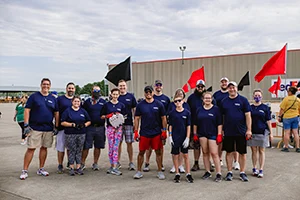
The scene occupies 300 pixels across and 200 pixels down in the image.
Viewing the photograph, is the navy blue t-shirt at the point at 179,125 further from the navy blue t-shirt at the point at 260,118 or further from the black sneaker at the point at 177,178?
the navy blue t-shirt at the point at 260,118

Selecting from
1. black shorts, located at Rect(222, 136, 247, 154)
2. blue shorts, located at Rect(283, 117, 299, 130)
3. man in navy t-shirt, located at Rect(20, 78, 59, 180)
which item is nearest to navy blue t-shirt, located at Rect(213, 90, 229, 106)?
black shorts, located at Rect(222, 136, 247, 154)

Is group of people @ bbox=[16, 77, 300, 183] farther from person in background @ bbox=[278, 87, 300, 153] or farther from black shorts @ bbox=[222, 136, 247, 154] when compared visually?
person in background @ bbox=[278, 87, 300, 153]

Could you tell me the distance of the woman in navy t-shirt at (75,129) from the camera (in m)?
6.52

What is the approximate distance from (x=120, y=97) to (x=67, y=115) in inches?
54.9

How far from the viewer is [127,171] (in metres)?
7.03

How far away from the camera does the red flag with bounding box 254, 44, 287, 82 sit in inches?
423

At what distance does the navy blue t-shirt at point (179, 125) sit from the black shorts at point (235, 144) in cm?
87

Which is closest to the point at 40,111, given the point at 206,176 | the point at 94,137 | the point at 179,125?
the point at 94,137

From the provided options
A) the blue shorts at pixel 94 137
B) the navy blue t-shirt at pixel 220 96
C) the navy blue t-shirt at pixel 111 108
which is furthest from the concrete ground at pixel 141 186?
the navy blue t-shirt at pixel 220 96

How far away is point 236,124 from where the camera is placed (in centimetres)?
605

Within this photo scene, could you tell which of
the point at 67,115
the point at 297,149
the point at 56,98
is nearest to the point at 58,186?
the point at 67,115

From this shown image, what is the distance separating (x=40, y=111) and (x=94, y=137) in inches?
52.7

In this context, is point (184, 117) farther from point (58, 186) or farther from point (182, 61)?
point (182, 61)

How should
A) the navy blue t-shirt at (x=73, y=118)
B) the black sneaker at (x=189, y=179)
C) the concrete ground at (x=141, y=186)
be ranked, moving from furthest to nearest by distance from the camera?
the navy blue t-shirt at (x=73, y=118) < the black sneaker at (x=189, y=179) < the concrete ground at (x=141, y=186)
